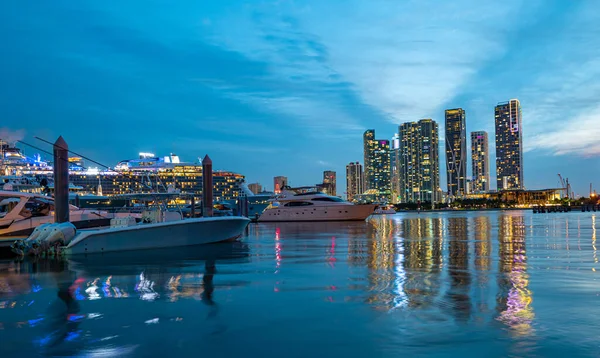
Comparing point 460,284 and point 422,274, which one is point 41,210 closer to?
point 422,274

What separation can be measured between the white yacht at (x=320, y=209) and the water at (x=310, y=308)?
147 ft

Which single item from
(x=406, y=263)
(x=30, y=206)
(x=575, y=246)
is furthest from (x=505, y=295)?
(x=30, y=206)

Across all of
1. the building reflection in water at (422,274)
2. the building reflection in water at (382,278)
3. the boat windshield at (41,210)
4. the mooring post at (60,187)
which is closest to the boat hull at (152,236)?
the mooring post at (60,187)

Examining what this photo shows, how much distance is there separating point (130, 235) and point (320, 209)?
139 ft

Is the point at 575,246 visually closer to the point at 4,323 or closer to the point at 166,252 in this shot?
the point at 166,252

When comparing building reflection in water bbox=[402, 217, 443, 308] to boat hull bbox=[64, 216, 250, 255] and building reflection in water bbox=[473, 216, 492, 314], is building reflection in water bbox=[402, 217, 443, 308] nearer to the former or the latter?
building reflection in water bbox=[473, 216, 492, 314]

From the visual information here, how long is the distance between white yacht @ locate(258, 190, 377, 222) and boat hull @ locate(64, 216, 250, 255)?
37027mm

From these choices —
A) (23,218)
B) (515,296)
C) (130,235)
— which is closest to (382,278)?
(515,296)

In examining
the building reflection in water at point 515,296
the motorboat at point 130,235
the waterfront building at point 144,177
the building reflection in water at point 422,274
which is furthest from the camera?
the waterfront building at point 144,177

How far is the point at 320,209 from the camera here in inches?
2459

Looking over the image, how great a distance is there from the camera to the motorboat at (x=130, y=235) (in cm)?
2064

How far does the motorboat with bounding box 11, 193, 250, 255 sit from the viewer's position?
2064cm

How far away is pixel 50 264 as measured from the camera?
1836 centimetres

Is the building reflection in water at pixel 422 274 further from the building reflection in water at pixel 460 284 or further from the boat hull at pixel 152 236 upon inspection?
the boat hull at pixel 152 236
